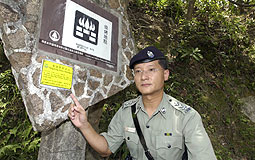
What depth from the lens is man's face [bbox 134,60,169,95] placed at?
235 centimetres

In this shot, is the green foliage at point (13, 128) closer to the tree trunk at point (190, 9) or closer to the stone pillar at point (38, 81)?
the stone pillar at point (38, 81)

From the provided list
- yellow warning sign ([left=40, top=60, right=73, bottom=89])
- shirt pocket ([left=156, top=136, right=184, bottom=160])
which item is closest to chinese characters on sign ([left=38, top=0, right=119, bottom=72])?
yellow warning sign ([left=40, top=60, right=73, bottom=89])

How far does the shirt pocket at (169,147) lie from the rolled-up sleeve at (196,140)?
114 millimetres

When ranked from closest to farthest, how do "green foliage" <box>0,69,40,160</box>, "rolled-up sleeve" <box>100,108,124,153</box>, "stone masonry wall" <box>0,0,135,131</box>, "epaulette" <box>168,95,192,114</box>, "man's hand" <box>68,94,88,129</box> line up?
"stone masonry wall" <box>0,0,135,131</box>, "man's hand" <box>68,94,88,129</box>, "epaulette" <box>168,95,192,114</box>, "rolled-up sleeve" <box>100,108,124,153</box>, "green foliage" <box>0,69,40,160</box>

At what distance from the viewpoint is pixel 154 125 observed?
2.40m

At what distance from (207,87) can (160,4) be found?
12.4 ft

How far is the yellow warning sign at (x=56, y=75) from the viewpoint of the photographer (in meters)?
2.10

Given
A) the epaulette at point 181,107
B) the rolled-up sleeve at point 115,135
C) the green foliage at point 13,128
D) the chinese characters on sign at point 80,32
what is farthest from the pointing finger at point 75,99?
the green foliage at point 13,128

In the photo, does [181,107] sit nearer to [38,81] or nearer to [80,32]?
[80,32]

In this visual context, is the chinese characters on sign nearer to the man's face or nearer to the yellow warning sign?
the yellow warning sign

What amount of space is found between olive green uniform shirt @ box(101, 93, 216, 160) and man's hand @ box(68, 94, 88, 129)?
476mm

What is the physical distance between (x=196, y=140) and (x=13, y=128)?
14.1 ft

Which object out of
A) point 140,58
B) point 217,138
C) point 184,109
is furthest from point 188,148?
point 217,138

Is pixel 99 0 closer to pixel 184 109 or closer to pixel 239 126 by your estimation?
pixel 184 109
